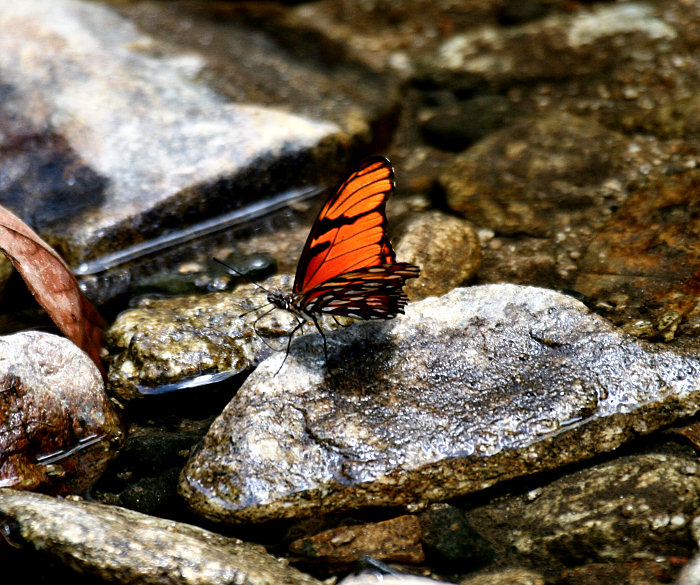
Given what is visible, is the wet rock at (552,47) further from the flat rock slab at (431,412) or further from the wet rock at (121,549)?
the wet rock at (121,549)

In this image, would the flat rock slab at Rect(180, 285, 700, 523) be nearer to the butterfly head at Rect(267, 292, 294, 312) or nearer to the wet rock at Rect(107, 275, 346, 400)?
the butterfly head at Rect(267, 292, 294, 312)

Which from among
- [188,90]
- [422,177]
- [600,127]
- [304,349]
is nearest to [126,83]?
[188,90]

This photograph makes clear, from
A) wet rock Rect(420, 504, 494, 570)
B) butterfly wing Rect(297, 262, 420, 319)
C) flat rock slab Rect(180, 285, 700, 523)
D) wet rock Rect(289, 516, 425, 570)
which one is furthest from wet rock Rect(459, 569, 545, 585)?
butterfly wing Rect(297, 262, 420, 319)

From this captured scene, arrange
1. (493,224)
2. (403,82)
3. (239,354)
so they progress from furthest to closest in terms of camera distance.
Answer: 1. (403,82)
2. (493,224)
3. (239,354)

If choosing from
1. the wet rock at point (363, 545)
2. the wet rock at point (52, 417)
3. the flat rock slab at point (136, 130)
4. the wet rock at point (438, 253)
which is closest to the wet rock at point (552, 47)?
the flat rock slab at point (136, 130)

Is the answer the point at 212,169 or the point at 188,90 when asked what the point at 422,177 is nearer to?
Answer: the point at 212,169

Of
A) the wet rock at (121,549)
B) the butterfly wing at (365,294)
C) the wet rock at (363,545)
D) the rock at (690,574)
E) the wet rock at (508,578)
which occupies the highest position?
the butterfly wing at (365,294)
